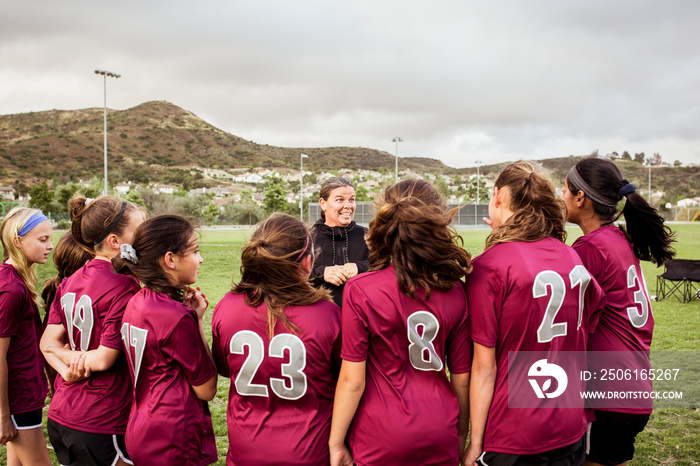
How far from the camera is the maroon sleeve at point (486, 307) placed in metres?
2.08

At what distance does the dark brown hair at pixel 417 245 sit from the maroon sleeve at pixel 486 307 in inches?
3.6

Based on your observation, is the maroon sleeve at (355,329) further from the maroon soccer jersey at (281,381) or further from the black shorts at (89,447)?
the black shorts at (89,447)

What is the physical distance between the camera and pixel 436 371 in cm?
204

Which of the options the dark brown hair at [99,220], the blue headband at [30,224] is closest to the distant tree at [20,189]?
the blue headband at [30,224]

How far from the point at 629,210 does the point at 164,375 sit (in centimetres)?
263

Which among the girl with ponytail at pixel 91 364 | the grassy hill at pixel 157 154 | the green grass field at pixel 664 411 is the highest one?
the grassy hill at pixel 157 154

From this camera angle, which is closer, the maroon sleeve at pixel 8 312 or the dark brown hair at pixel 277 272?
the dark brown hair at pixel 277 272

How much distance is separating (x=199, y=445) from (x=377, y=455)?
2.94 ft

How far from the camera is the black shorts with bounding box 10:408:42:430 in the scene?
2830mm

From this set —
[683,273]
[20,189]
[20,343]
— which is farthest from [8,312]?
[20,189]

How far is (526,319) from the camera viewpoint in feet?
6.78

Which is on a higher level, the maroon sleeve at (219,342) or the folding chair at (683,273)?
the maroon sleeve at (219,342)

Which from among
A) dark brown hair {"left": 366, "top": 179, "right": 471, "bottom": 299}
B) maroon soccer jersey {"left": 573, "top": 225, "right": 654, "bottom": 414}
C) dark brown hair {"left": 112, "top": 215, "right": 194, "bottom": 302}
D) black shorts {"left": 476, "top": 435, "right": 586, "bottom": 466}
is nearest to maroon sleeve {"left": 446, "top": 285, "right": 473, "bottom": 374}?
dark brown hair {"left": 366, "top": 179, "right": 471, "bottom": 299}

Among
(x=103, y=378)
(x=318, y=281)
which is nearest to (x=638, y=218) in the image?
(x=318, y=281)
